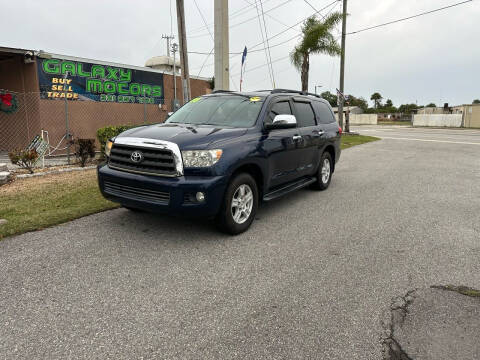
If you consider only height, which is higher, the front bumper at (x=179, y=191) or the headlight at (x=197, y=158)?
the headlight at (x=197, y=158)

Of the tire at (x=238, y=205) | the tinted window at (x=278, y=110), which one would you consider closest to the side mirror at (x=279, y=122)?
the tinted window at (x=278, y=110)

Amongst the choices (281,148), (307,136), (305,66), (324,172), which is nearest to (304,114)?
Result: (307,136)

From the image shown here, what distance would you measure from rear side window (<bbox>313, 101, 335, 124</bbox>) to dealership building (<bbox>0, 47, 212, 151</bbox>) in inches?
318

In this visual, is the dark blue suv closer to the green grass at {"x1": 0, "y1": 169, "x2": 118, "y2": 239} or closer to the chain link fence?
the green grass at {"x1": 0, "y1": 169, "x2": 118, "y2": 239}

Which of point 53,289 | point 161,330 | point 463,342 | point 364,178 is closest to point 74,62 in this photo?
point 364,178

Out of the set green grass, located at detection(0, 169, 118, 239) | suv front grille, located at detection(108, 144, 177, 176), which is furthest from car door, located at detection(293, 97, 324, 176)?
green grass, located at detection(0, 169, 118, 239)

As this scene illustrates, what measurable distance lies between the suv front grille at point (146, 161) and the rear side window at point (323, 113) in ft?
12.8

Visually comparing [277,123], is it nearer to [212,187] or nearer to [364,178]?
[212,187]

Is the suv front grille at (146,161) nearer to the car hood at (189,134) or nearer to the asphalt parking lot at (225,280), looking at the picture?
the car hood at (189,134)

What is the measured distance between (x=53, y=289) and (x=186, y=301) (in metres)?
1.22

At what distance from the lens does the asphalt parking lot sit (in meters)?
2.53

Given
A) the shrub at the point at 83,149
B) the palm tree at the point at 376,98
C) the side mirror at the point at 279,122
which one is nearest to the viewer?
the side mirror at the point at 279,122

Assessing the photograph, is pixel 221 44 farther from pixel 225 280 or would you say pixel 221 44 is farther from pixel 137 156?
pixel 225 280

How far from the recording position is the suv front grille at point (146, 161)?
13.6 ft
